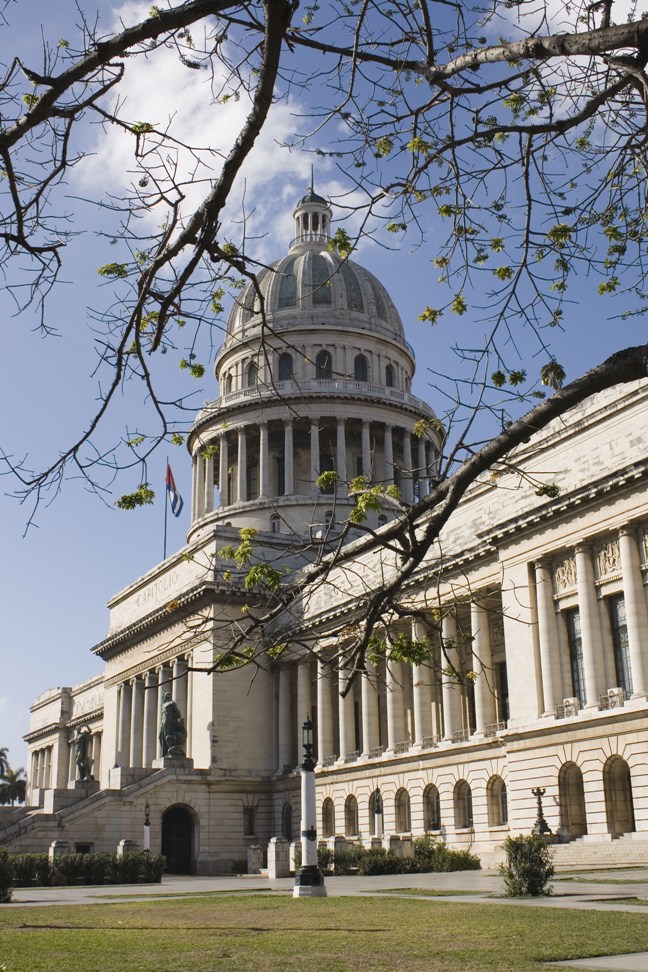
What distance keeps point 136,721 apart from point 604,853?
144 feet

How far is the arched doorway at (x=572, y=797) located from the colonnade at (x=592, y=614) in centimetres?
235

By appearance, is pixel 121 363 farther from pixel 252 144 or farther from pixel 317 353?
pixel 317 353

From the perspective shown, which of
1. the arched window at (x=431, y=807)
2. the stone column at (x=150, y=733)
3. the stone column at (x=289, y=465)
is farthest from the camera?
the stone column at (x=289, y=465)

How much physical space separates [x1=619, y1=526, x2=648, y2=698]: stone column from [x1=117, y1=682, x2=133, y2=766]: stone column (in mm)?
44428

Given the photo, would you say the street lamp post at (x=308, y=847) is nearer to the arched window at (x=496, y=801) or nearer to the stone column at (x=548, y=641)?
the stone column at (x=548, y=641)

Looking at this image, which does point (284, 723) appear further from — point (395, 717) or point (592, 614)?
point (592, 614)

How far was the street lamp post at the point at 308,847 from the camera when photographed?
27734mm

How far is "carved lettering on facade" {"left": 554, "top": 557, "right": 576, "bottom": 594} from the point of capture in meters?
43.5

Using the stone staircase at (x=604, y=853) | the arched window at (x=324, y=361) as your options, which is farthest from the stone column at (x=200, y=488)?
the stone staircase at (x=604, y=853)

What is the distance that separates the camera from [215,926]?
18.9 meters

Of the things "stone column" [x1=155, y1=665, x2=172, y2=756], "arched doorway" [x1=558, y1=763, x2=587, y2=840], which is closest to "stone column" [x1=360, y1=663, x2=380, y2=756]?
"stone column" [x1=155, y1=665, x2=172, y2=756]

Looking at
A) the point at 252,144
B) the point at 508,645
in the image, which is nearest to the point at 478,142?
the point at 252,144

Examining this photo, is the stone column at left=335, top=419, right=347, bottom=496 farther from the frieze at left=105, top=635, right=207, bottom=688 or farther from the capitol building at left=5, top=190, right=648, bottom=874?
the frieze at left=105, top=635, right=207, bottom=688

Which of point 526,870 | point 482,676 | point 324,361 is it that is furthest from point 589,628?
point 324,361
